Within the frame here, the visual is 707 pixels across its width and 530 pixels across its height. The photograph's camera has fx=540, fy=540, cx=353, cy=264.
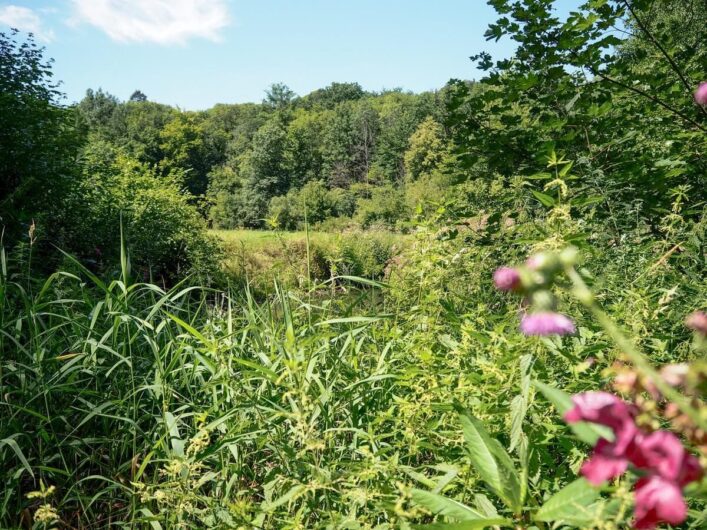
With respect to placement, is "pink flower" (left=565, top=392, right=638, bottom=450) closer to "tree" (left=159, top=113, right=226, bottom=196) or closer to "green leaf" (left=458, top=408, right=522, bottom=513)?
"green leaf" (left=458, top=408, right=522, bottom=513)

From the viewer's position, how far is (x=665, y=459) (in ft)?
1.38

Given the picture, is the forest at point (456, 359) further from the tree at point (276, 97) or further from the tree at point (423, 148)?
the tree at point (276, 97)

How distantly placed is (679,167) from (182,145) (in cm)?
6659

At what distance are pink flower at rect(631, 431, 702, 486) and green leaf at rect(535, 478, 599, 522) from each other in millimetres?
353

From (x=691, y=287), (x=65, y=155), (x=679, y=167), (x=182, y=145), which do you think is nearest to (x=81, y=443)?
(x=691, y=287)

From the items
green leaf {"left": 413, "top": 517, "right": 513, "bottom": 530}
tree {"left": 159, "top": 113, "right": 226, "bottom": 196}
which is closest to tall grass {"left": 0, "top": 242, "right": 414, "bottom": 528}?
green leaf {"left": 413, "top": 517, "right": 513, "bottom": 530}

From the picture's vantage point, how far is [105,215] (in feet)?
35.9

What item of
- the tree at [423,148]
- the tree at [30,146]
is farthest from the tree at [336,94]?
the tree at [30,146]

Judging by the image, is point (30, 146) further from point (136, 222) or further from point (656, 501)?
point (656, 501)

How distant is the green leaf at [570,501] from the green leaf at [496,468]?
120 mm

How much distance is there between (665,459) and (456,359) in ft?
3.96

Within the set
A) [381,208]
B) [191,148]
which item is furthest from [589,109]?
[191,148]

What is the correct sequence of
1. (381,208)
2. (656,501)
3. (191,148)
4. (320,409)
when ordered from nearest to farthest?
1. (656,501)
2. (320,409)
3. (381,208)
4. (191,148)

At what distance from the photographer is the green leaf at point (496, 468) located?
931 mm
